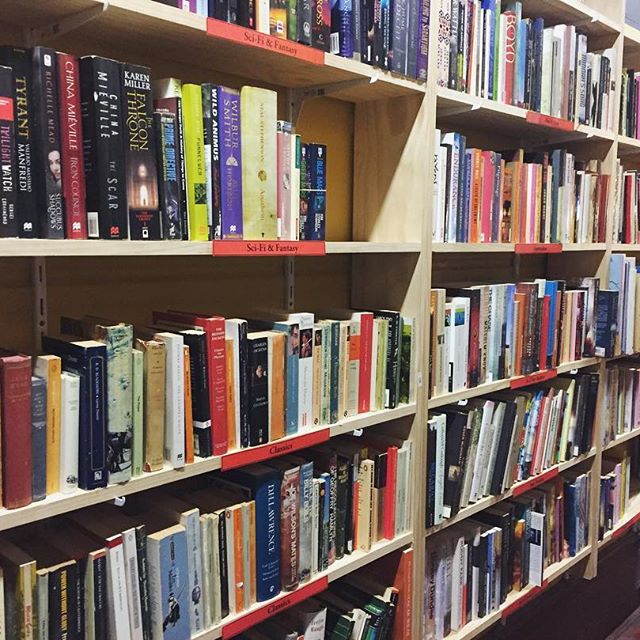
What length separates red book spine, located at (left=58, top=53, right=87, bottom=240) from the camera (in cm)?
102

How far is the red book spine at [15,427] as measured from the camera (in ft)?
3.31

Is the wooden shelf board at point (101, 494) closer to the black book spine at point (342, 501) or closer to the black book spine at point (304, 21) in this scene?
the black book spine at point (342, 501)

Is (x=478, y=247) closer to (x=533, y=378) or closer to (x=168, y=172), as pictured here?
(x=533, y=378)

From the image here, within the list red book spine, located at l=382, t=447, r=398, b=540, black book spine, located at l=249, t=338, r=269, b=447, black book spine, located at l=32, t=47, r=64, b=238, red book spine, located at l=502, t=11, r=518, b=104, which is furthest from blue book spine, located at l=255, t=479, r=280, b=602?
red book spine, located at l=502, t=11, r=518, b=104

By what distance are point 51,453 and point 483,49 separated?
57.4 inches

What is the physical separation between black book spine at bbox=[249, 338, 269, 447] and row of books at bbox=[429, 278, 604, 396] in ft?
1.77

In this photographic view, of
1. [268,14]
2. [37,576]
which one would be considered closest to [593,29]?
[268,14]

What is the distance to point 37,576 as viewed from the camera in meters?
1.06

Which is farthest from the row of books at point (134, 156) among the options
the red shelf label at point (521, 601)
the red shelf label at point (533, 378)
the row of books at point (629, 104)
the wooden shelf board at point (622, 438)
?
the wooden shelf board at point (622, 438)

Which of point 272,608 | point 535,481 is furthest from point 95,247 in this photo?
point 535,481

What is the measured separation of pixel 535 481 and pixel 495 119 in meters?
1.11

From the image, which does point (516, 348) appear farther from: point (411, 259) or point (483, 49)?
point (483, 49)

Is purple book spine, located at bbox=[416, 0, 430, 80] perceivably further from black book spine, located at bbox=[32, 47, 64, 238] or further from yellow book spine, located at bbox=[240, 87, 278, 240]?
black book spine, located at bbox=[32, 47, 64, 238]

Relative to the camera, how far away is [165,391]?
1.18 meters
